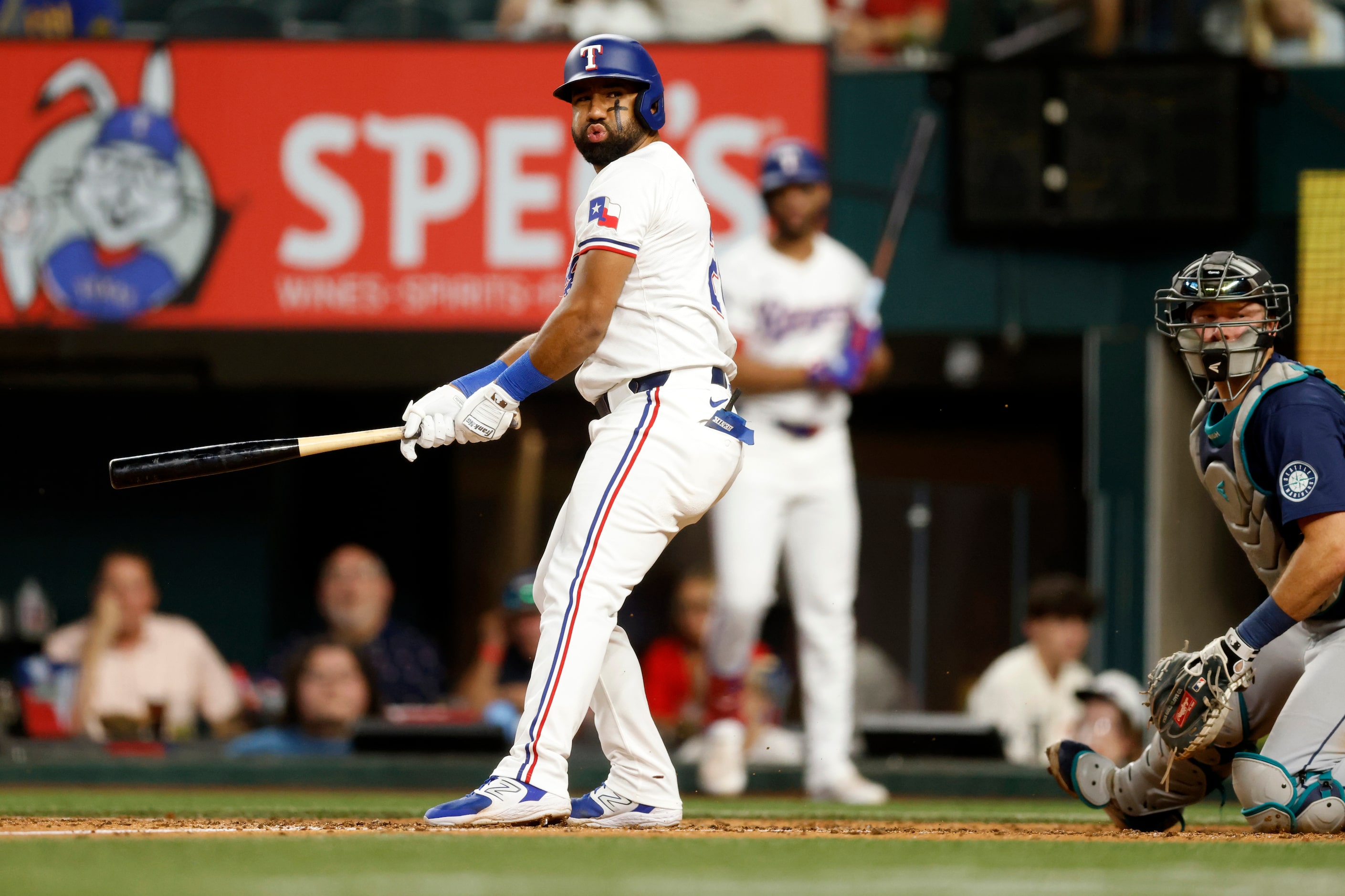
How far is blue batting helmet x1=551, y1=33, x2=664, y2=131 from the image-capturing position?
4594 mm

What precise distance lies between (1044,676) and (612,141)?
160 inches

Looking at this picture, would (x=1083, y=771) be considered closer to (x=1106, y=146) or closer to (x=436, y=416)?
(x=436, y=416)

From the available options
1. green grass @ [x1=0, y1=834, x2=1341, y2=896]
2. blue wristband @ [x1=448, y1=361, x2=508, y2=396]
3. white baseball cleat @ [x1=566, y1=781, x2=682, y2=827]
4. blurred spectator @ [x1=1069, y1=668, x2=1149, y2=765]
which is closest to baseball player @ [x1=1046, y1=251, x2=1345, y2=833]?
green grass @ [x1=0, y1=834, x2=1341, y2=896]

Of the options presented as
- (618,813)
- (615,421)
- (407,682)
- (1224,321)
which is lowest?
(407,682)

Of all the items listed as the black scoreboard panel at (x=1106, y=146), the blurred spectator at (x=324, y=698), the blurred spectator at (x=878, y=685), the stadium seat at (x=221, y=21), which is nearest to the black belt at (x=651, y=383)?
the blurred spectator at (x=324, y=698)

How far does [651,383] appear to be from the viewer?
14.9 ft

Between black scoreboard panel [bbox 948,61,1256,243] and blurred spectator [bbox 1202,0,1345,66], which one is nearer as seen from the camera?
black scoreboard panel [bbox 948,61,1256,243]

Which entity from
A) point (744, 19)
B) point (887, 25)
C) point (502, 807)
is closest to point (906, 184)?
point (887, 25)

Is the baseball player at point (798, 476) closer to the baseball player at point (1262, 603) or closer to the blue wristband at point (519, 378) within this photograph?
the baseball player at point (1262, 603)

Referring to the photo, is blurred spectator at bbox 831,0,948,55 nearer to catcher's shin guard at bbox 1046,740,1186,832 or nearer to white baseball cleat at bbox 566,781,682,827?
catcher's shin guard at bbox 1046,740,1186,832

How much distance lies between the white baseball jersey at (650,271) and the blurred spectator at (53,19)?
18.2 ft

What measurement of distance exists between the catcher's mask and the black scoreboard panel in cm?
434

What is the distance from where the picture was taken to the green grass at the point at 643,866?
10.4 feet

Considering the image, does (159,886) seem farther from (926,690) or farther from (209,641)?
(209,641)
